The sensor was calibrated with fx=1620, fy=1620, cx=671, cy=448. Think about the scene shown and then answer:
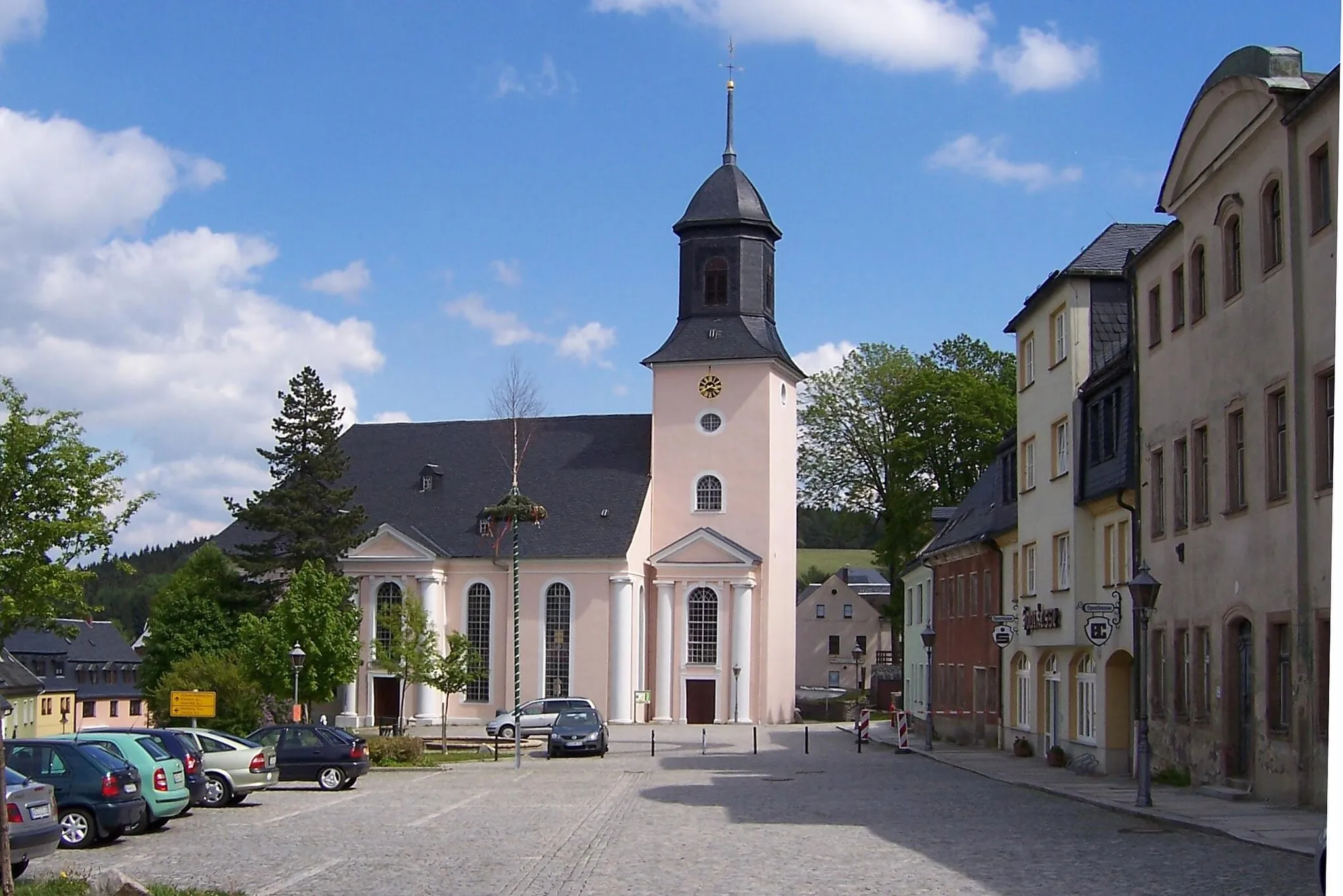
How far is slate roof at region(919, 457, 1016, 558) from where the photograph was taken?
137 feet

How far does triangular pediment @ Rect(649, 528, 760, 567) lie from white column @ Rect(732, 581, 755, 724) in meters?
1.03

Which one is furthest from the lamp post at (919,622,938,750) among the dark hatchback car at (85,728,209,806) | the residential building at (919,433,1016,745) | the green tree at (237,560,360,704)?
the dark hatchback car at (85,728,209,806)

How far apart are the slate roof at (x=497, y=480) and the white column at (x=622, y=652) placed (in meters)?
1.57

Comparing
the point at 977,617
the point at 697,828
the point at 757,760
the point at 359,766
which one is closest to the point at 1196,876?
the point at 697,828

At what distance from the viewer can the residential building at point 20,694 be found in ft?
227

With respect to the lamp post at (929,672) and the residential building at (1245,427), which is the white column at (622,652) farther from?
the residential building at (1245,427)

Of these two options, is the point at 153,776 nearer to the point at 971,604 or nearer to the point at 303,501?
the point at 971,604

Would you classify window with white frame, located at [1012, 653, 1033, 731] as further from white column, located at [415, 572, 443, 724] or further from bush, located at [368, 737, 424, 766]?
white column, located at [415, 572, 443, 724]

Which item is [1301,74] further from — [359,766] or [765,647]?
[765,647]

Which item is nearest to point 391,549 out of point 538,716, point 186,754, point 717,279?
point 538,716

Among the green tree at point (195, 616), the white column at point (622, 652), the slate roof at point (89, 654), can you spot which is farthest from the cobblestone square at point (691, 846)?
the slate roof at point (89, 654)

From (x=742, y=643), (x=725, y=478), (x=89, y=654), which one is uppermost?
(x=725, y=478)

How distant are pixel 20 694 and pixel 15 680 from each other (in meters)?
0.67

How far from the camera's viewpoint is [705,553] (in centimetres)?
6738
